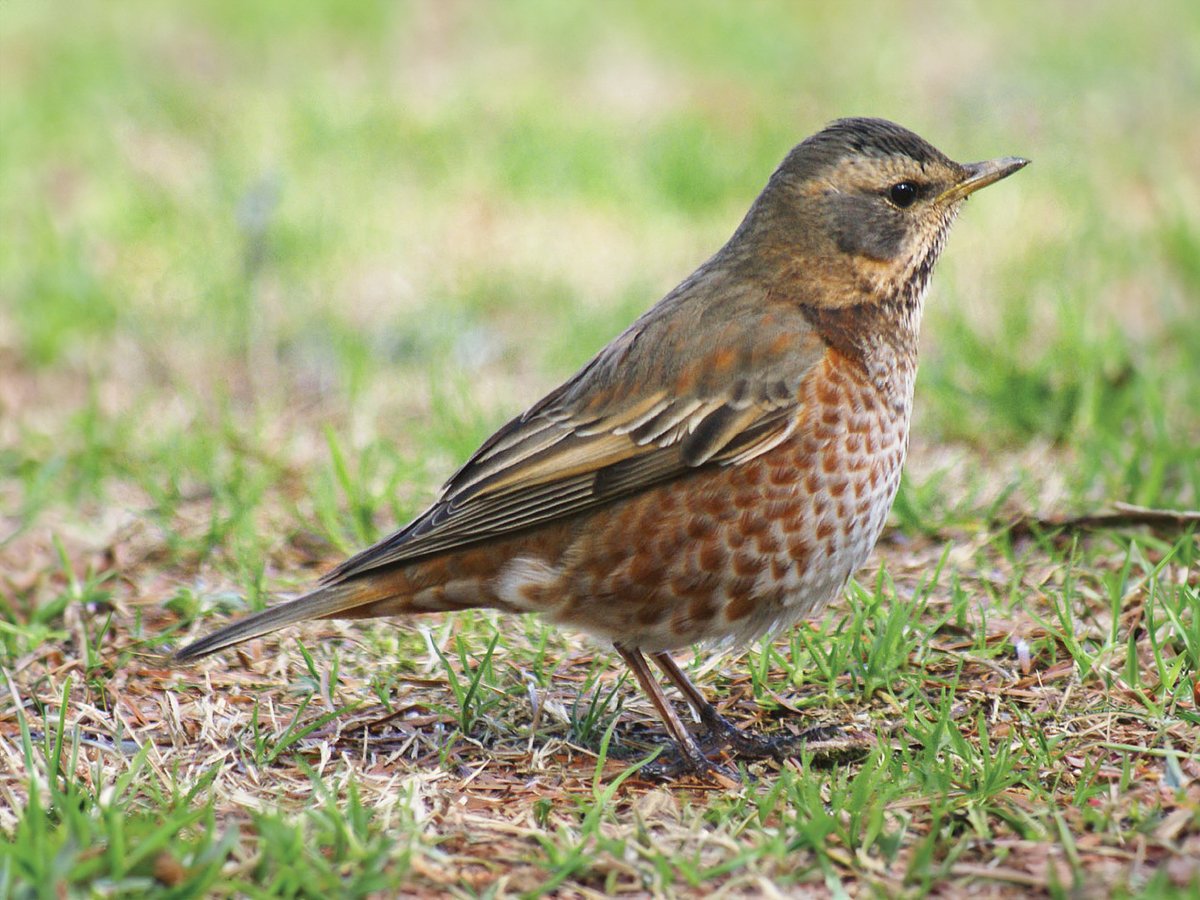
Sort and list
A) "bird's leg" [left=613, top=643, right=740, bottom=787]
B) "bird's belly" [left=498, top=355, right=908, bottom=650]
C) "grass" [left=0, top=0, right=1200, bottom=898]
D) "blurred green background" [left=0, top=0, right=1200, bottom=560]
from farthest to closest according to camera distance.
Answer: "blurred green background" [left=0, top=0, right=1200, bottom=560]
"bird's belly" [left=498, top=355, right=908, bottom=650]
"bird's leg" [left=613, top=643, right=740, bottom=787]
"grass" [left=0, top=0, right=1200, bottom=898]

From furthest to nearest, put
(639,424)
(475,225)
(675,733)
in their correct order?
(475,225) < (639,424) < (675,733)

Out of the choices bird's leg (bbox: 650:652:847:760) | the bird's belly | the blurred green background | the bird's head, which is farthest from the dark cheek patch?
bird's leg (bbox: 650:652:847:760)

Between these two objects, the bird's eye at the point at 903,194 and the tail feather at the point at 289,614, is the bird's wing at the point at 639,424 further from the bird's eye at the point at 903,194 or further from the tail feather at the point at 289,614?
the bird's eye at the point at 903,194

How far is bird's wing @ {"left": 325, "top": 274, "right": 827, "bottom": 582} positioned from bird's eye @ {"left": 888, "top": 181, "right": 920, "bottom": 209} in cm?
52

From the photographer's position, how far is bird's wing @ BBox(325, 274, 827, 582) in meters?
4.74

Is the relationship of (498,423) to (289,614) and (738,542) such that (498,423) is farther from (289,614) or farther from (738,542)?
(738,542)

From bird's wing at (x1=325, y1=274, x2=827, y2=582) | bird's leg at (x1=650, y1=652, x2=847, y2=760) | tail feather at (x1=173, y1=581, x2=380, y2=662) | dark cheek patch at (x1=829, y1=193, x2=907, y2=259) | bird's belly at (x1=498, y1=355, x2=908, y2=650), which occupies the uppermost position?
dark cheek patch at (x1=829, y1=193, x2=907, y2=259)

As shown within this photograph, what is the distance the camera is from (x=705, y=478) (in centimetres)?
472

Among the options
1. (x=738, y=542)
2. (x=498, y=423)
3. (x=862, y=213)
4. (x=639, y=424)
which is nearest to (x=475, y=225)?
(x=498, y=423)

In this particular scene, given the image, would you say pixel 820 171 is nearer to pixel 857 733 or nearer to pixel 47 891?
pixel 857 733

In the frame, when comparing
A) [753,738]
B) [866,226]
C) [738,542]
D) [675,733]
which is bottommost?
[753,738]

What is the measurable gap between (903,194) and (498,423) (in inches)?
99.1

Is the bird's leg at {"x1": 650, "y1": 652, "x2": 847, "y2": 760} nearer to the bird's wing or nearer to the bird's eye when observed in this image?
the bird's wing

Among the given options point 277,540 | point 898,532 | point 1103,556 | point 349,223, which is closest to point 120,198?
point 349,223
